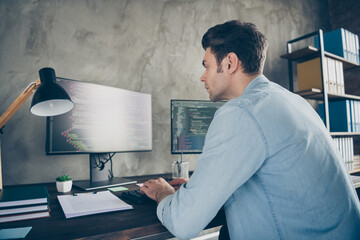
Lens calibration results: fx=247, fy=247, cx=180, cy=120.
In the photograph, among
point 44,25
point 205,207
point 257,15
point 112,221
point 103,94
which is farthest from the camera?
point 257,15

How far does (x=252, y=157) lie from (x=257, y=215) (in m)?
0.16

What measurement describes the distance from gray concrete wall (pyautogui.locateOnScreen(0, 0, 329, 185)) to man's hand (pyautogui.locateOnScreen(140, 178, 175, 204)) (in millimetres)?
759

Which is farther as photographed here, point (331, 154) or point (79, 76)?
point (79, 76)

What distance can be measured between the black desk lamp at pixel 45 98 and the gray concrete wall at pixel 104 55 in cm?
31

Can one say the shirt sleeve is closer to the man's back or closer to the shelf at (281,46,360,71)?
the man's back

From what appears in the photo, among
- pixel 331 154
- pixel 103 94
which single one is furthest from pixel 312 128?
pixel 103 94

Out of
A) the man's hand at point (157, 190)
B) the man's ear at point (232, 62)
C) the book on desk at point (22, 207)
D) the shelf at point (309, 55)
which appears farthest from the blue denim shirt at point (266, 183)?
the shelf at point (309, 55)

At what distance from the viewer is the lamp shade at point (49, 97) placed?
0.97 metres

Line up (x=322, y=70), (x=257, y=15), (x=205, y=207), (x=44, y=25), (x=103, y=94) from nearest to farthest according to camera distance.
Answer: (x=205, y=207), (x=103, y=94), (x=44, y=25), (x=322, y=70), (x=257, y=15)

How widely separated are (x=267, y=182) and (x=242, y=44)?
536 millimetres

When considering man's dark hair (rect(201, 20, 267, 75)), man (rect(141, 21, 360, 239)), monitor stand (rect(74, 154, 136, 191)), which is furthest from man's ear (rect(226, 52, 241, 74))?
monitor stand (rect(74, 154, 136, 191))

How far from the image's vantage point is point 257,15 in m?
2.50

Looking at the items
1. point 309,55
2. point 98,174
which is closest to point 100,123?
point 98,174

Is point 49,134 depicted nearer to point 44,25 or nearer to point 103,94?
point 103,94
